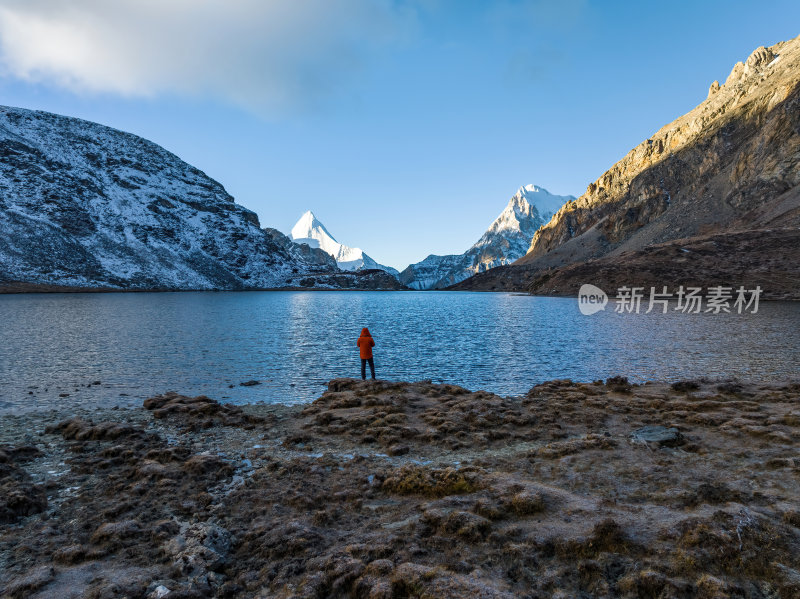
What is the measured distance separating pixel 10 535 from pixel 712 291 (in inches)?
4694

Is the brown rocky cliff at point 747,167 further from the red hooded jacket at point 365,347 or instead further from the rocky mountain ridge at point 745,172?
the red hooded jacket at point 365,347

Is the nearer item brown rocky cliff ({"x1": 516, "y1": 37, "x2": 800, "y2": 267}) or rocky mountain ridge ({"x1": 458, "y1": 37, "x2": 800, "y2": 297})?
rocky mountain ridge ({"x1": 458, "y1": 37, "x2": 800, "y2": 297})

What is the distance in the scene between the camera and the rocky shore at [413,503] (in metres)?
6.34

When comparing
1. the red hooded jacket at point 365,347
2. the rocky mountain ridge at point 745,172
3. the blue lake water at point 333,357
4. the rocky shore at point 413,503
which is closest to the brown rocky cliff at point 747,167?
the rocky mountain ridge at point 745,172

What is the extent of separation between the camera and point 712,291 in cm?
9600

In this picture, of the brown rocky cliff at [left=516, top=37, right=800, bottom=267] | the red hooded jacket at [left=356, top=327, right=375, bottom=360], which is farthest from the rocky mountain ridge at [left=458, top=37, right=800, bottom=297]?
the red hooded jacket at [left=356, top=327, right=375, bottom=360]

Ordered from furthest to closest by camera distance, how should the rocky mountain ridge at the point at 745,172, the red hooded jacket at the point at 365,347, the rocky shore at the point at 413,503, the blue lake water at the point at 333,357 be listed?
the rocky mountain ridge at the point at 745,172
the red hooded jacket at the point at 365,347
the blue lake water at the point at 333,357
the rocky shore at the point at 413,503

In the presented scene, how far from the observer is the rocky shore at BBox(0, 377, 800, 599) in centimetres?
634

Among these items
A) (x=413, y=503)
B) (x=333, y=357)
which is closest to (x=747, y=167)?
(x=333, y=357)

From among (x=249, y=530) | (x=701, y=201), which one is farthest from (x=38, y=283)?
(x=701, y=201)

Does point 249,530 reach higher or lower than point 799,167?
lower

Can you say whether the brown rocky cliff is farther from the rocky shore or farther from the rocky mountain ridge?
the rocky shore

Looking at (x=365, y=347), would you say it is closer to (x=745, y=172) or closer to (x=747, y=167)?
(x=745, y=172)

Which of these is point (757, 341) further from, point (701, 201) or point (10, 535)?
point (701, 201)
